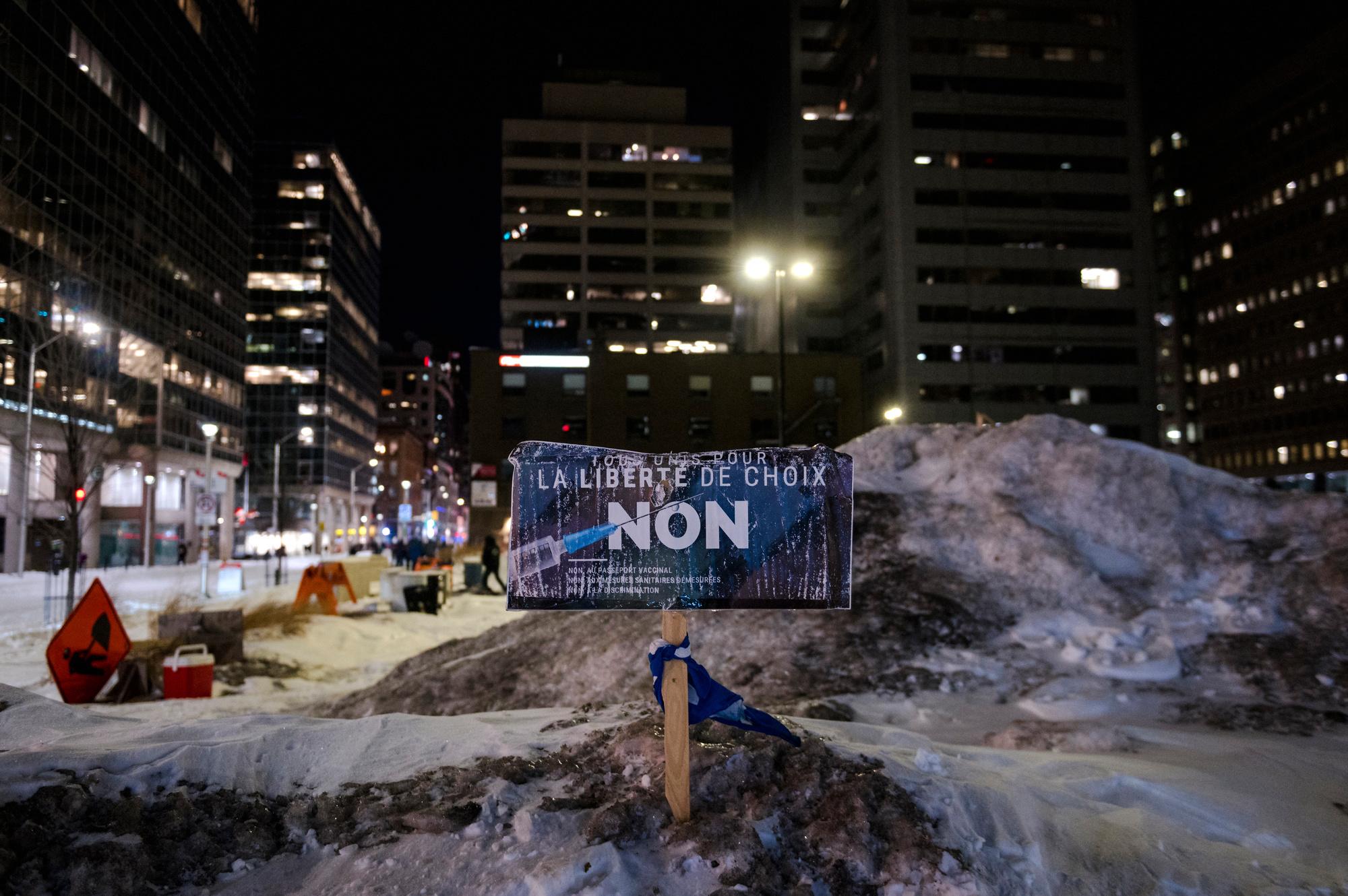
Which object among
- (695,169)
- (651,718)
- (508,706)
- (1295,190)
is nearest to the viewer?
(651,718)

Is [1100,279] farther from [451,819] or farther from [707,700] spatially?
[451,819]

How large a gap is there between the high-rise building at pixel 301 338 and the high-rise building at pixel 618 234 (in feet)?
113

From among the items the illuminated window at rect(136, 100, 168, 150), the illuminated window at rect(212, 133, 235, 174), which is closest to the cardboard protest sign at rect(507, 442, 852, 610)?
the illuminated window at rect(136, 100, 168, 150)

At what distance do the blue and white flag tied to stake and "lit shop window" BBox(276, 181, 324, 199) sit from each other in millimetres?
119343

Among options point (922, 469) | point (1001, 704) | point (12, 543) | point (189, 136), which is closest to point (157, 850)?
point (1001, 704)

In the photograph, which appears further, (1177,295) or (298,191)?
(1177,295)

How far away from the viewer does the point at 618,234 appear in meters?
86.9

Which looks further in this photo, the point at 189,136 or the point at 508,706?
the point at 189,136

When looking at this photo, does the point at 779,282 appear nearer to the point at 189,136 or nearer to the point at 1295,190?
the point at 189,136

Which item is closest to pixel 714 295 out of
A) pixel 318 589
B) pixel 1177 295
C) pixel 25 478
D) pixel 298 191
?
pixel 298 191

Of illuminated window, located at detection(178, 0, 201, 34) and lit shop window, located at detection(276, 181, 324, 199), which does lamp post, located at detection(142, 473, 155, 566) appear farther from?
lit shop window, located at detection(276, 181, 324, 199)

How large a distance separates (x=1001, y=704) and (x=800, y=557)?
15.7ft

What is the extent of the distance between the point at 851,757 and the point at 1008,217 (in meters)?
74.8

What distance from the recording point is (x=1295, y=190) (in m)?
98.3
